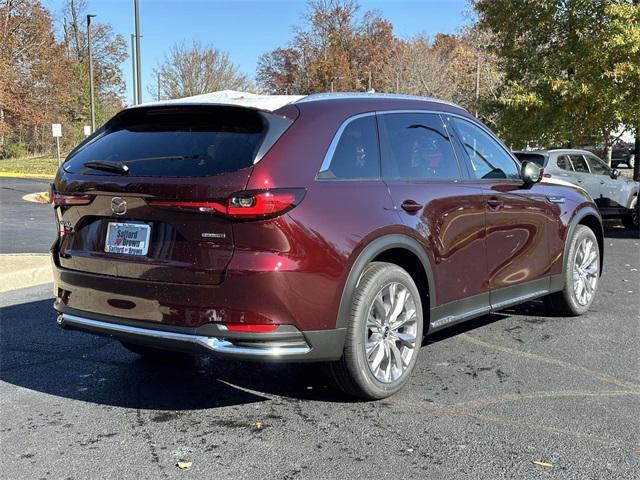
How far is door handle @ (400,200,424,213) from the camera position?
3937mm

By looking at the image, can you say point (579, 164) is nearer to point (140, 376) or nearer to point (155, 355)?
point (155, 355)

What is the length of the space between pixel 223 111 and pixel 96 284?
3.99 feet

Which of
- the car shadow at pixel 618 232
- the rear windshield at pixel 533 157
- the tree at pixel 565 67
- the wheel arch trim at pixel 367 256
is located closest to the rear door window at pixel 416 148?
the wheel arch trim at pixel 367 256

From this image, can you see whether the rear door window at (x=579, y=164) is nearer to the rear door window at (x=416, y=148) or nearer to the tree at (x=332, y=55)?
the rear door window at (x=416, y=148)

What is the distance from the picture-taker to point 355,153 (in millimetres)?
3814

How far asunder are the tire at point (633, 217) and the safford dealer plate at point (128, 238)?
38.5 ft

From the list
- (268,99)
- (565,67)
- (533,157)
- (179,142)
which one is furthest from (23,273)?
(565,67)

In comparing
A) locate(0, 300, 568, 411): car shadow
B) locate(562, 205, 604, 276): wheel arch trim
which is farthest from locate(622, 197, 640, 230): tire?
locate(0, 300, 568, 411): car shadow

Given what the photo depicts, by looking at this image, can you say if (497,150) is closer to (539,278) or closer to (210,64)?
(539,278)

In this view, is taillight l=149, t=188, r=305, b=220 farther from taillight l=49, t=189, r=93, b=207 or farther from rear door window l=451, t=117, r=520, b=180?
rear door window l=451, t=117, r=520, b=180

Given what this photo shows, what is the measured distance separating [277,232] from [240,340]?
22.9 inches

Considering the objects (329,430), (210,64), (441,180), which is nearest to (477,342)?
(441,180)

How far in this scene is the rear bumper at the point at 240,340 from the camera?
3293mm

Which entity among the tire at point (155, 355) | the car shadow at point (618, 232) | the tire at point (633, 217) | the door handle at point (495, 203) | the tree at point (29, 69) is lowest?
the tire at point (155, 355)
